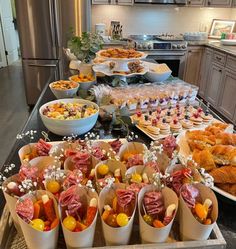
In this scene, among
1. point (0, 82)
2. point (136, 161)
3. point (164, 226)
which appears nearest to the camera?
point (164, 226)

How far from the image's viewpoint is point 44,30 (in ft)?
11.5

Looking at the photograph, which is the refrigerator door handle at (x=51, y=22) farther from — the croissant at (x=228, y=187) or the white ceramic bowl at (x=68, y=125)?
the croissant at (x=228, y=187)

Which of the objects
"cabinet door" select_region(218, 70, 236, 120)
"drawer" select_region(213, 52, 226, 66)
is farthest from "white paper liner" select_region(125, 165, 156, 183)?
"drawer" select_region(213, 52, 226, 66)

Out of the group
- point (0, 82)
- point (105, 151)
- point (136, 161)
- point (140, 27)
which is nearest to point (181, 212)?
point (136, 161)

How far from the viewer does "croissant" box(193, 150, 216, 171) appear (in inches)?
35.8

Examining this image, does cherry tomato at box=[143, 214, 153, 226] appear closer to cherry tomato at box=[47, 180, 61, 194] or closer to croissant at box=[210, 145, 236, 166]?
cherry tomato at box=[47, 180, 61, 194]

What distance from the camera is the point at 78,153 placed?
0.87 meters

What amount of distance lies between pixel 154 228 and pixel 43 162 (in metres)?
0.41

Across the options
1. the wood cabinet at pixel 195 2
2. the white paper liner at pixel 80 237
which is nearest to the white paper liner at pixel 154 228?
the white paper liner at pixel 80 237

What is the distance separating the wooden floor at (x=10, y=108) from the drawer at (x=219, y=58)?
2.85 m

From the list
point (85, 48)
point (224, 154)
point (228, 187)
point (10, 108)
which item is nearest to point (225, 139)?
point (224, 154)

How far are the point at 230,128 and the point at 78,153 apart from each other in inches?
A: 29.2

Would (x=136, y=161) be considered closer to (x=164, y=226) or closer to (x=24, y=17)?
(x=164, y=226)

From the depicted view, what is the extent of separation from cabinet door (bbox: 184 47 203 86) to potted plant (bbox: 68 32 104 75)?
2.52 metres
